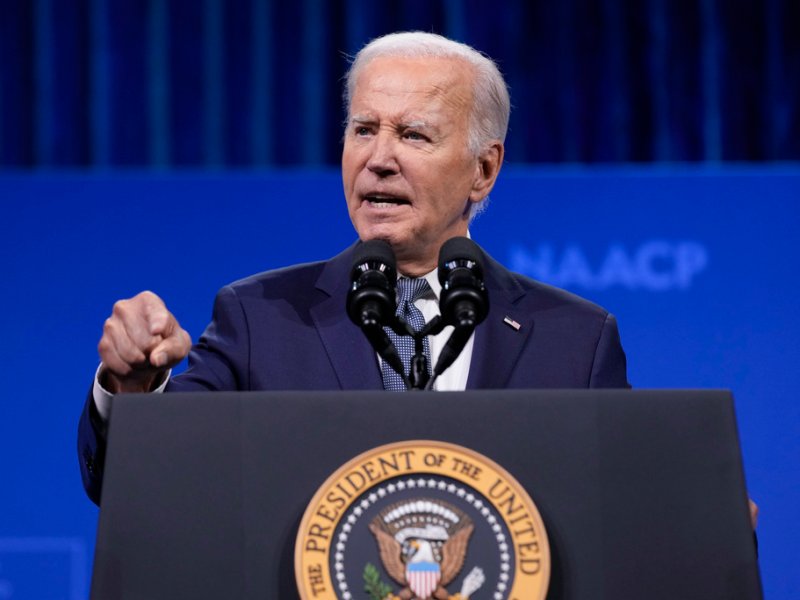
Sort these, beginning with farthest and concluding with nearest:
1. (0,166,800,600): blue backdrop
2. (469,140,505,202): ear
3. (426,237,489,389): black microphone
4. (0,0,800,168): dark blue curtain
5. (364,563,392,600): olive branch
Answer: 1. (0,0,800,168): dark blue curtain
2. (0,166,800,600): blue backdrop
3. (469,140,505,202): ear
4. (426,237,489,389): black microphone
5. (364,563,392,600): olive branch

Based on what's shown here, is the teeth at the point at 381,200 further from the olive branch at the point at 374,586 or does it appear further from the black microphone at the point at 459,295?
the olive branch at the point at 374,586

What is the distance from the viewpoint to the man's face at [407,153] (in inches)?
71.1

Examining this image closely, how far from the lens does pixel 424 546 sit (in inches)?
40.5

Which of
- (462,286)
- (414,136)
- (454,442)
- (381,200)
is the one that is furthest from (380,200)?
(454,442)

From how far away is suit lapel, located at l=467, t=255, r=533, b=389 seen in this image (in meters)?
1.72

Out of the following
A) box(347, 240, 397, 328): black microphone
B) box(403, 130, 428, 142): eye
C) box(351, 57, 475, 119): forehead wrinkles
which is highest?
box(351, 57, 475, 119): forehead wrinkles

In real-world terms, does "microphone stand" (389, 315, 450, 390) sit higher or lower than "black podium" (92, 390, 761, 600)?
higher

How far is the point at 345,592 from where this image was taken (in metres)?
1.02

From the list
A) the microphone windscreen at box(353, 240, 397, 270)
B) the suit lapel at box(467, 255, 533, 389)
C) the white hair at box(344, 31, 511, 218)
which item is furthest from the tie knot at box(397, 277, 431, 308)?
the microphone windscreen at box(353, 240, 397, 270)

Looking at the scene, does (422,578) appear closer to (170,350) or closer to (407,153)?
(170,350)

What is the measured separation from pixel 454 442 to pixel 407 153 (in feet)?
2.75

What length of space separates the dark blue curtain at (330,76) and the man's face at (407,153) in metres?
1.62

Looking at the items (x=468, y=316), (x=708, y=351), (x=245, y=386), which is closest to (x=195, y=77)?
(x=708, y=351)

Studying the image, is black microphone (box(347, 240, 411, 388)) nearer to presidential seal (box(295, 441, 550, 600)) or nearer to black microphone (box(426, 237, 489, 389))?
black microphone (box(426, 237, 489, 389))
